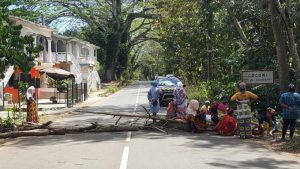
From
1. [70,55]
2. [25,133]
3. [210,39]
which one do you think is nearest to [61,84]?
[210,39]

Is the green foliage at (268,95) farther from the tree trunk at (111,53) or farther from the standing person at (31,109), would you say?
the tree trunk at (111,53)

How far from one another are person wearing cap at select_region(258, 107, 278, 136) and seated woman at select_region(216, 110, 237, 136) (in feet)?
2.75

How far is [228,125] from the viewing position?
1669cm

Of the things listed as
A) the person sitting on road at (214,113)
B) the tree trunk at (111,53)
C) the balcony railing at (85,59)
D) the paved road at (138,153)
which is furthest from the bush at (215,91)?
the balcony railing at (85,59)

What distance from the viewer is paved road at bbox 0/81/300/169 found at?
11.1 meters

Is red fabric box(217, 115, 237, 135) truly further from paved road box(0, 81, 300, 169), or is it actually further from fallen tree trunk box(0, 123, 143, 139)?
fallen tree trunk box(0, 123, 143, 139)

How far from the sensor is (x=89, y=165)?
11.1 m

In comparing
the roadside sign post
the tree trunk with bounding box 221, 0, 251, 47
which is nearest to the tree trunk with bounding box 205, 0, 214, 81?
the tree trunk with bounding box 221, 0, 251, 47

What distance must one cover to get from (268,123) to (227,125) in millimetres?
1316

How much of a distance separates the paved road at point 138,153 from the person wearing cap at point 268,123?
1.07 metres

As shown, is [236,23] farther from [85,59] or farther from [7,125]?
[85,59]

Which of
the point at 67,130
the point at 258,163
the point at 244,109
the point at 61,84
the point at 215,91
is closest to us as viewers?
the point at 258,163

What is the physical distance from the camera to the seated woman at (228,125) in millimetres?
16656

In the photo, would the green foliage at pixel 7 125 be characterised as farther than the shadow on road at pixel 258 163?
Yes
